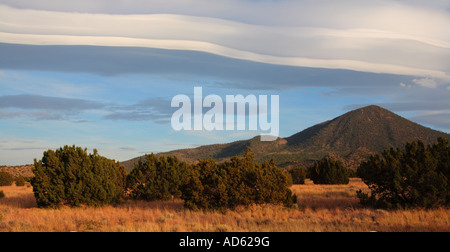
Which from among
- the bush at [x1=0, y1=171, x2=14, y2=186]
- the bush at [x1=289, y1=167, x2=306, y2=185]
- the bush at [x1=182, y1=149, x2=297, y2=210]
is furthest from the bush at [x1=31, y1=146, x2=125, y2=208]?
the bush at [x1=0, y1=171, x2=14, y2=186]

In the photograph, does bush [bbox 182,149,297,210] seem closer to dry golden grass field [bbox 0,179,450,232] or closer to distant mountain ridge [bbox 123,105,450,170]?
dry golden grass field [bbox 0,179,450,232]

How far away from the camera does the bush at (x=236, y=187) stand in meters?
16.7

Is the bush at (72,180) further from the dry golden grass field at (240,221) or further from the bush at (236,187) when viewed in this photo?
the bush at (236,187)

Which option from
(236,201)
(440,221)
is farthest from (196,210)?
(440,221)

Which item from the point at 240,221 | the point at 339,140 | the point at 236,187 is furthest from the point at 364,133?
the point at 240,221

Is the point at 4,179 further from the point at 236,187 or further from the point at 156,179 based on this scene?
the point at 236,187

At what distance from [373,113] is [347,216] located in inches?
5461

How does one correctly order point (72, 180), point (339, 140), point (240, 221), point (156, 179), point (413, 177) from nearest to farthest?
point (240, 221), point (413, 177), point (72, 180), point (156, 179), point (339, 140)

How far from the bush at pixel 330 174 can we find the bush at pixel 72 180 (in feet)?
84.2

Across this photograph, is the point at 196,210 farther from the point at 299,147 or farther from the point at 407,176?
the point at 299,147

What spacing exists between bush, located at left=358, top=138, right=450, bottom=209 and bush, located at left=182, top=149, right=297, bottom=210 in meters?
3.81

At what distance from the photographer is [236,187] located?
16844mm

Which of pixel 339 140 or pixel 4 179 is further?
pixel 339 140

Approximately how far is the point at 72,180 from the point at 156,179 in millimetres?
4982
